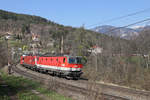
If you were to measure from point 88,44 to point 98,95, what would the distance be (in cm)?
3797

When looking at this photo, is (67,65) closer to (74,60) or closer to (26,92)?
(74,60)

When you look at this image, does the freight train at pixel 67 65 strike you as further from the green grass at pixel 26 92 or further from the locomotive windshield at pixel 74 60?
the green grass at pixel 26 92

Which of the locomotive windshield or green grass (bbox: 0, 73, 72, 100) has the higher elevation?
the locomotive windshield

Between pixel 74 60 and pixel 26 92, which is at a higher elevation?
pixel 74 60

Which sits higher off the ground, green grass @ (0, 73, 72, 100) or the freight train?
the freight train

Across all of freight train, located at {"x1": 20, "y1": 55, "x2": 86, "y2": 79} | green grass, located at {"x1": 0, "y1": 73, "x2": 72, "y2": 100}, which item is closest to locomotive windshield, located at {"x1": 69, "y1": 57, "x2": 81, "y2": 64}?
freight train, located at {"x1": 20, "y1": 55, "x2": 86, "y2": 79}

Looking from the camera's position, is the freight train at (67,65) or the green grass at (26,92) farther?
the freight train at (67,65)

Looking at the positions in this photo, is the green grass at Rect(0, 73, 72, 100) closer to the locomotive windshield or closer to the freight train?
the freight train

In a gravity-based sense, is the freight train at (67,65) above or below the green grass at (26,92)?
above

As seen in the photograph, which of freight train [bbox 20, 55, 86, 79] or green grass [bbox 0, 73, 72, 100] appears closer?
green grass [bbox 0, 73, 72, 100]

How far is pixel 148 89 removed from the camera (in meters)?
19.2

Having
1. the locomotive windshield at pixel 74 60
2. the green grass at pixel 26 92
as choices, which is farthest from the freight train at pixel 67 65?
the green grass at pixel 26 92

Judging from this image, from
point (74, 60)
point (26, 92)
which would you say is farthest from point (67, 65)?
point (26, 92)

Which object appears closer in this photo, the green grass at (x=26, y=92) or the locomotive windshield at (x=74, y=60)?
the green grass at (x=26, y=92)
